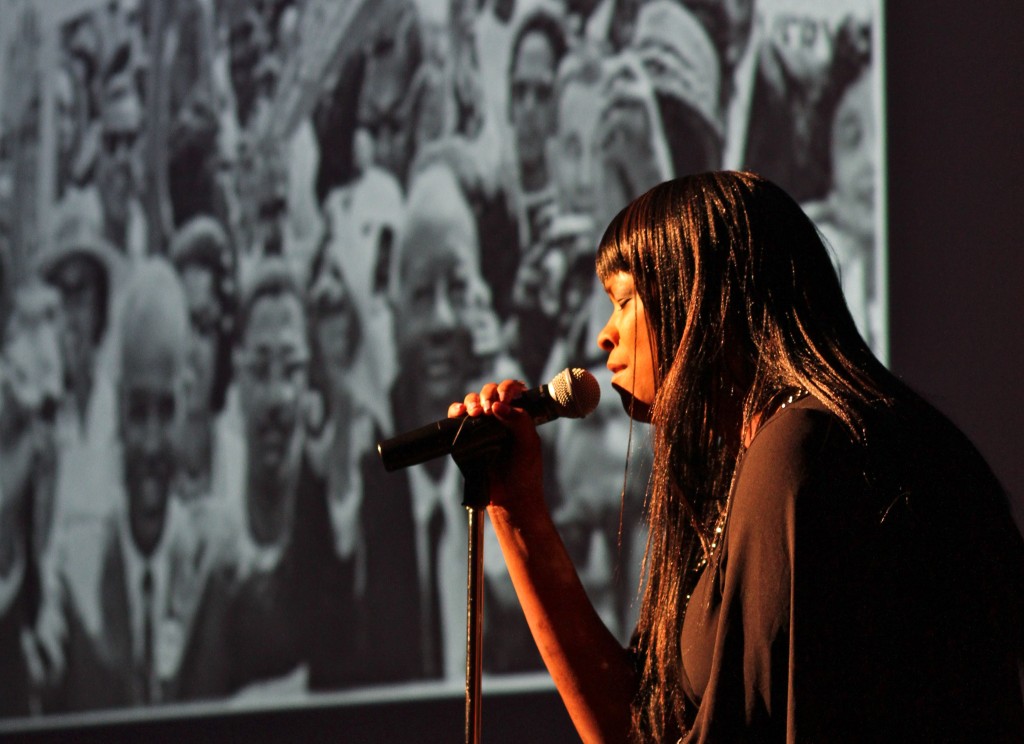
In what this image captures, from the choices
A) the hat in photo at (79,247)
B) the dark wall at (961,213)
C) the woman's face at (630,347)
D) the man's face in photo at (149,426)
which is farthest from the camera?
the hat in photo at (79,247)

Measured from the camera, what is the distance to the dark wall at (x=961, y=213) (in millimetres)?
2072

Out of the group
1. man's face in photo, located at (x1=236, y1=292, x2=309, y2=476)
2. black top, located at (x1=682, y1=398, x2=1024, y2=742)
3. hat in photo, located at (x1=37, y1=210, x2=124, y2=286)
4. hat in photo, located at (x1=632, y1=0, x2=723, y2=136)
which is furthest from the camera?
hat in photo, located at (x1=37, y1=210, x2=124, y2=286)

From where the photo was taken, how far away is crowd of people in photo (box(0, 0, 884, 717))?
2316 millimetres

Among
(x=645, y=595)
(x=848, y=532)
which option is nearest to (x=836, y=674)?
(x=848, y=532)

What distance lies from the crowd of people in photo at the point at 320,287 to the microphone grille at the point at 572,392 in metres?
0.78

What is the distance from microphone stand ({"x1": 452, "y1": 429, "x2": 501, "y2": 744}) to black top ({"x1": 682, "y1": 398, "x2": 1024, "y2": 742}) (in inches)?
11.0

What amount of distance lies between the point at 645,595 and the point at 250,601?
1441 mm

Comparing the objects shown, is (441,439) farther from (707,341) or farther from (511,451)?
(707,341)

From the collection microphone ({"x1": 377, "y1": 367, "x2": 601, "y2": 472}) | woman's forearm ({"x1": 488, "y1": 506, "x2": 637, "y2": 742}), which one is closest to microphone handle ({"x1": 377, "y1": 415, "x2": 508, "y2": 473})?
microphone ({"x1": 377, "y1": 367, "x2": 601, "y2": 472})

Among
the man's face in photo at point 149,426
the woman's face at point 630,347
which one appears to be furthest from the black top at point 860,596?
the man's face in photo at point 149,426

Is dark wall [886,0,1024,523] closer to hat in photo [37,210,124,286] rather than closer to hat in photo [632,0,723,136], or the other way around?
hat in photo [632,0,723,136]

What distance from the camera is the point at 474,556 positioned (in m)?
1.39

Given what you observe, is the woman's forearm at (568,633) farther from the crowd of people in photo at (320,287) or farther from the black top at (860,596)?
the crowd of people in photo at (320,287)

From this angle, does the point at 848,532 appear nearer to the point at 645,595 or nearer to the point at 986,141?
the point at 645,595
